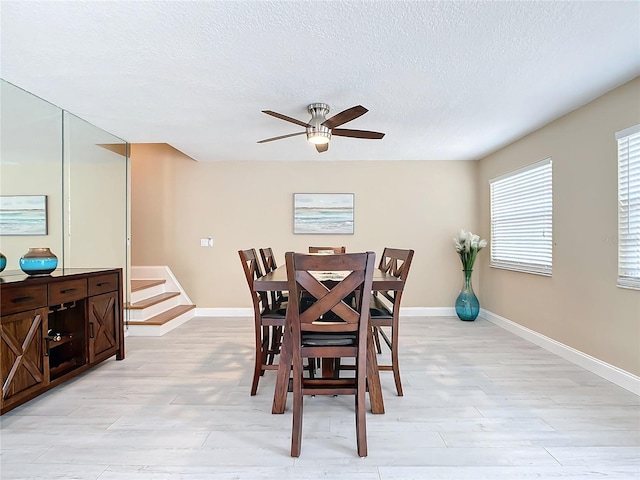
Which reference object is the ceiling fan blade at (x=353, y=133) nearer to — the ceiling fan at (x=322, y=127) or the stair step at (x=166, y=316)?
the ceiling fan at (x=322, y=127)

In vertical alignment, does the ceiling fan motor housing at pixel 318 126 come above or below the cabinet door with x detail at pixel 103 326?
above

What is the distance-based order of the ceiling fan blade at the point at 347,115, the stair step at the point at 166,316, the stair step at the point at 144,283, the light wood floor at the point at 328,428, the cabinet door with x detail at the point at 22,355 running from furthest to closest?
the stair step at the point at 144,283 → the stair step at the point at 166,316 → the ceiling fan blade at the point at 347,115 → the cabinet door with x detail at the point at 22,355 → the light wood floor at the point at 328,428

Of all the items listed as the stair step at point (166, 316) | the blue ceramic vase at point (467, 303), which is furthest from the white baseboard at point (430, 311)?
the stair step at point (166, 316)

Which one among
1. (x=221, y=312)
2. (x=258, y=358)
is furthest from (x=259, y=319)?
(x=221, y=312)

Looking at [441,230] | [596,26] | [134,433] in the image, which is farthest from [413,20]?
[441,230]

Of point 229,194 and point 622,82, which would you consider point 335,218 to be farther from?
point 622,82

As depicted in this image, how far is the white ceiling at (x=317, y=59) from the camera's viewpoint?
1.76 m

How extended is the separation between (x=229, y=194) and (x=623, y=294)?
4.50 meters

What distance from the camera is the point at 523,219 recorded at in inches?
158

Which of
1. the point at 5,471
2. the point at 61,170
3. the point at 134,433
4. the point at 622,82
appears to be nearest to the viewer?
the point at 5,471

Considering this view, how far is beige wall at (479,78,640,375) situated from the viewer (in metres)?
2.63

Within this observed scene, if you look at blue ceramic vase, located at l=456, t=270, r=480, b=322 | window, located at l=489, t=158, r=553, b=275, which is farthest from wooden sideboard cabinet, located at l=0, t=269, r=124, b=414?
window, located at l=489, t=158, r=553, b=275

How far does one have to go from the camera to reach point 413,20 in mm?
1821

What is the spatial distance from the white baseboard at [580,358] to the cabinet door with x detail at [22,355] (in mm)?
4075
